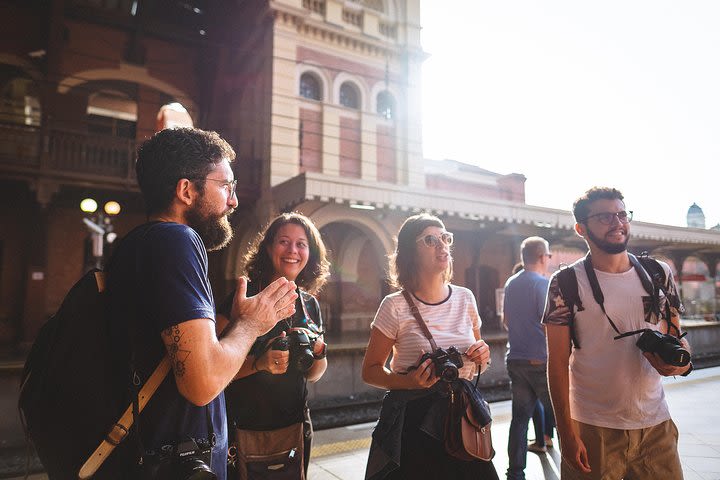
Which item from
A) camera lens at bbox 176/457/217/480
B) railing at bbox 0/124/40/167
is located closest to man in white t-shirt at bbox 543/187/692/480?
camera lens at bbox 176/457/217/480

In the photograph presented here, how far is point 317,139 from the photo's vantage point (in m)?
15.0

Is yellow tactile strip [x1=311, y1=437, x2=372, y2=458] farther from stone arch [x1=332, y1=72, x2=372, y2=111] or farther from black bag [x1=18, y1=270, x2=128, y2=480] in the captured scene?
stone arch [x1=332, y1=72, x2=372, y2=111]

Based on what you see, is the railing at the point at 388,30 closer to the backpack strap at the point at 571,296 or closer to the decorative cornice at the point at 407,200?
the decorative cornice at the point at 407,200

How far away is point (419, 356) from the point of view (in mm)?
2289

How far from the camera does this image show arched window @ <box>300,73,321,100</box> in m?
15.0

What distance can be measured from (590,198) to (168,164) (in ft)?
7.15

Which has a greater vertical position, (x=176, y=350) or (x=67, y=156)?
(x=67, y=156)

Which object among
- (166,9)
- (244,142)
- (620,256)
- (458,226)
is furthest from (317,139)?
(620,256)

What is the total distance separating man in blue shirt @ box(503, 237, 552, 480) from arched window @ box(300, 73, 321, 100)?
40.4 ft

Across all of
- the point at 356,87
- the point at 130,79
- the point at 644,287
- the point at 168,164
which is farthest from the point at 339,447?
the point at 130,79

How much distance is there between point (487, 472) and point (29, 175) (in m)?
13.3

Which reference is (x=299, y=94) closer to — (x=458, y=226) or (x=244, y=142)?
(x=244, y=142)

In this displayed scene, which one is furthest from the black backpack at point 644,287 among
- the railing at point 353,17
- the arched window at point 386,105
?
the railing at point 353,17

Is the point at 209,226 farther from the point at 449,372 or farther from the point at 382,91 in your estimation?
the point at 382,91
